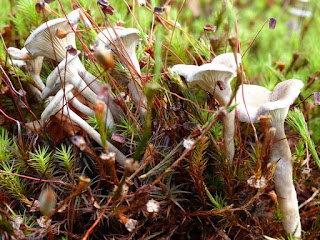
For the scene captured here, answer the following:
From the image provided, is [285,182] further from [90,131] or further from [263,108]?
[90,131]

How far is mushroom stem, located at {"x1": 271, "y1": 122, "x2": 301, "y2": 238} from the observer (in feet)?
2.95

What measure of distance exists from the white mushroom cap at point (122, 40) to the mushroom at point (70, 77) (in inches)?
3.4

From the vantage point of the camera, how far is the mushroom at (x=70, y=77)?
91 centimetres

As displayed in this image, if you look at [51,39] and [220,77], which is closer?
[220,77]

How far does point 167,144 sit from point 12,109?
616mm

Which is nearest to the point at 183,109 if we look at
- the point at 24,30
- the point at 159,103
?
the point at 159,103

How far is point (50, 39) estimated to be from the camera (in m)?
0.93


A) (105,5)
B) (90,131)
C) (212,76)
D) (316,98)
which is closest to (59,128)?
(90,131)

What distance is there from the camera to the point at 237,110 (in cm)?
86

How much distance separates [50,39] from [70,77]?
0.12 meters

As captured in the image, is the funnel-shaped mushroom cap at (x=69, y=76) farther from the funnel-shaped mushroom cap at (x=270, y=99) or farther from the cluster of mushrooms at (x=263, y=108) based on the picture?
the funnel-shaped mushroom cap at (x=270, y=99)

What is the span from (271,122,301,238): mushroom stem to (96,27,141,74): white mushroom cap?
0.47 m

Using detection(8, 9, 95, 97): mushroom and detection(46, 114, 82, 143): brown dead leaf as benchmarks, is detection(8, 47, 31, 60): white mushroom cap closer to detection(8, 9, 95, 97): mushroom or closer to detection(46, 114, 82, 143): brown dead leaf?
detection(8, 9, 95, 97): mushroom

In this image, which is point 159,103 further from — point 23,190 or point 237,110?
point 23,190
